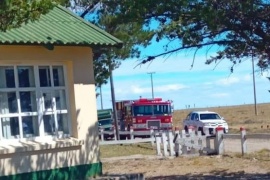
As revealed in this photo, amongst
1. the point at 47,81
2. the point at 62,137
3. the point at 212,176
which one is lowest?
the point at 212,176

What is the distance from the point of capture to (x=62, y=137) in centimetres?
1440

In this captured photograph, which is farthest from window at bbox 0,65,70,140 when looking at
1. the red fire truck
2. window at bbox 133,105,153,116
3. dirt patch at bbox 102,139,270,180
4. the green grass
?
window at bbox 133,105,153,116

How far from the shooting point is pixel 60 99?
47.7 feet

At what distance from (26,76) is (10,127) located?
45.4 inches

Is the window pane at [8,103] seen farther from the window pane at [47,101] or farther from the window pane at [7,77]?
the window pane at [47,101]

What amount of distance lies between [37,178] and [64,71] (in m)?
2.49

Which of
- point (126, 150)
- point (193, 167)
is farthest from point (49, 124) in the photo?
point (126, 150)

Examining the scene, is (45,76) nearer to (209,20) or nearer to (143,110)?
(209,20)

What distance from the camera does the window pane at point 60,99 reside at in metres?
14.5

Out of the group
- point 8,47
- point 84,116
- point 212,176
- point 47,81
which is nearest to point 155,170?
point 212,176

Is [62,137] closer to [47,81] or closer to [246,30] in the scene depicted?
[47,81]

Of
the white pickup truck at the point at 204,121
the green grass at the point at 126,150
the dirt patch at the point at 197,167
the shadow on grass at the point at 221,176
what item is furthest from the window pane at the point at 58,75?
the white pickup truck at the point at 204,121

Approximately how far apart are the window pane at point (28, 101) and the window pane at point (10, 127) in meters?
0.32

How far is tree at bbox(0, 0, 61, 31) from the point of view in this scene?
891 cm
